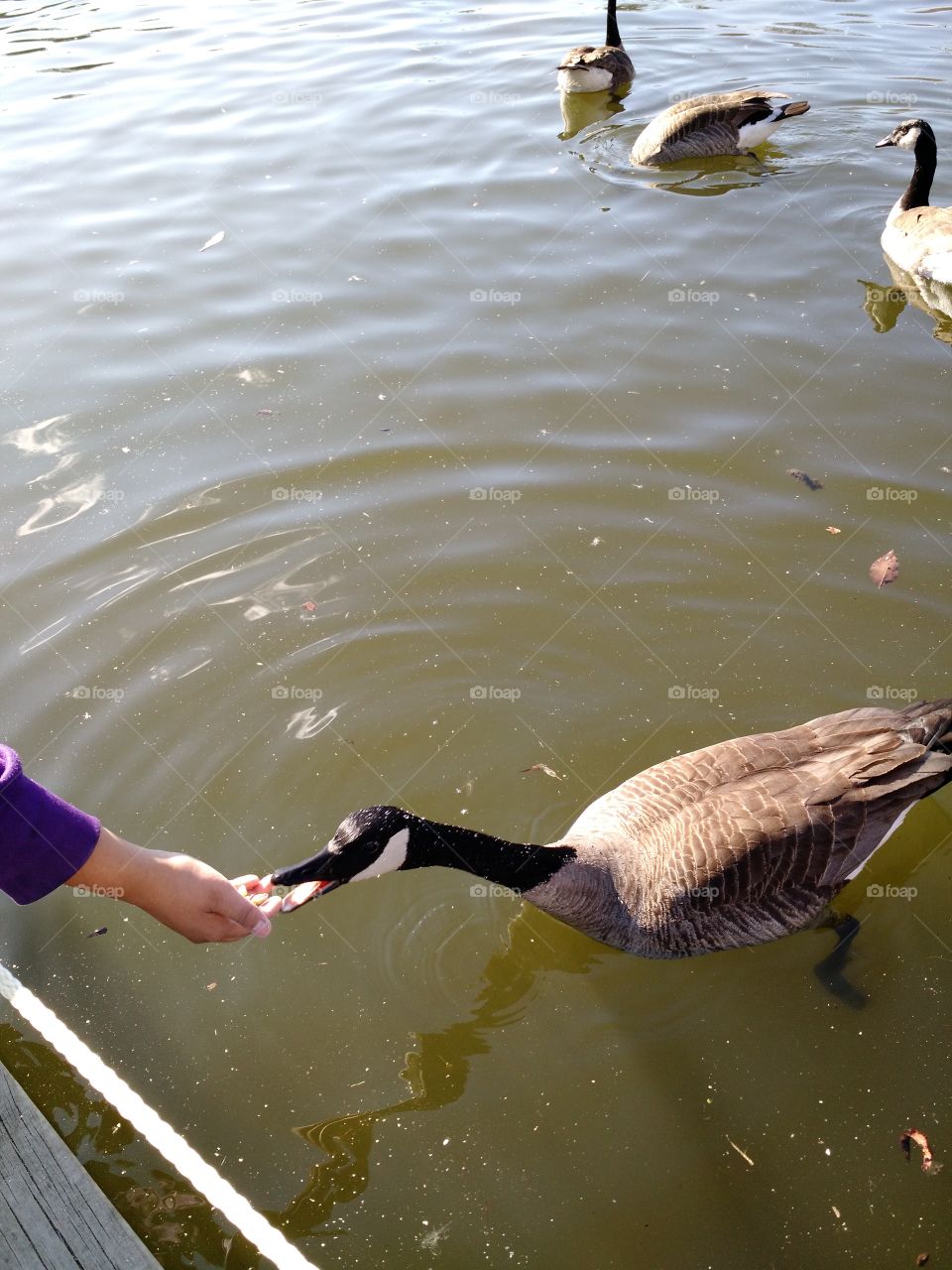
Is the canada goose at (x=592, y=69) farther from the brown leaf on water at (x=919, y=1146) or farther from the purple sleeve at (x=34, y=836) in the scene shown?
the purple sleeve at (x=34, y=836)

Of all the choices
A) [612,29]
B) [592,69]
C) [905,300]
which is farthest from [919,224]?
[612,29]

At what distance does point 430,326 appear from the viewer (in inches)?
340

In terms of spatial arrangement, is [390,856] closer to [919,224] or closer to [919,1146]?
[919,1146]

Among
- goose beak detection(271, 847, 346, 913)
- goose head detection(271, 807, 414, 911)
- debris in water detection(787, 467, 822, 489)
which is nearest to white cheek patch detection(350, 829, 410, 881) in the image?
goose head detection(271, 807, 414, 911)

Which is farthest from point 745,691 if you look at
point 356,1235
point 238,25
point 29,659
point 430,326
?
point 238,25

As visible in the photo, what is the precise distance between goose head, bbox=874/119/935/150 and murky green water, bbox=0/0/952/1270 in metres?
0.65

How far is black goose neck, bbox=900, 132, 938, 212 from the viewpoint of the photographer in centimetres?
970

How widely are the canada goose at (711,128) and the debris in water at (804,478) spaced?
5.44m

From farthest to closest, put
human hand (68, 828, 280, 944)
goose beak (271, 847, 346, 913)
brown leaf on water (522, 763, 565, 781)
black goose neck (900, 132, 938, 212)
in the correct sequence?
black goose neck (900, 132, 938, 212) → brown leaf on water (522, 763, 565, 781) → goose beak (271, 847, 346, 913) → human hand (68, 828, 280, 944)

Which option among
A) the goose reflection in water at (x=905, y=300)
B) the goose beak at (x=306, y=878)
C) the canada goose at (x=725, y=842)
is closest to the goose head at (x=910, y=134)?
the goose reflection in water at (x=905, y=300)

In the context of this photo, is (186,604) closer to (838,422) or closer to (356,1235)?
(356,1235)

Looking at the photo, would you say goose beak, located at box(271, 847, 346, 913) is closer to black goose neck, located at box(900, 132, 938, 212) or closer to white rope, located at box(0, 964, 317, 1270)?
white rope, located at box(0, 964, 317, 1270)

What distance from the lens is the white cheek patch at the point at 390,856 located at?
13.5 feet

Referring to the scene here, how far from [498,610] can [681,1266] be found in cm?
349
